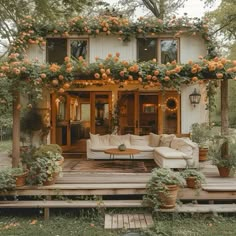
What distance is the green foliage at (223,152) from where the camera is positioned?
5934 millimetres

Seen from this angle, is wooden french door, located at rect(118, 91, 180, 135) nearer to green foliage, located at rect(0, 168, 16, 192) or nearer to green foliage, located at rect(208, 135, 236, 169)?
green foliage, located at rect(208, 135, 236, 169)

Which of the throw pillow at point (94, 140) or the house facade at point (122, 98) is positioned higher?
the house facade at point (122, 98)

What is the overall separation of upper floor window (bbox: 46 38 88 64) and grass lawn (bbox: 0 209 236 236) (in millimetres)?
6159

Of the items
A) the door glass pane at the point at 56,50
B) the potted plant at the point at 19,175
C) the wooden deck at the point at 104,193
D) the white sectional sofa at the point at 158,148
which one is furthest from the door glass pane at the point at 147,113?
the potted plant at the point at 19,175

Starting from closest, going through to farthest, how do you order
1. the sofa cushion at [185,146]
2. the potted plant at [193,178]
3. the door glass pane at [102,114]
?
1. the potted plant at [193,178]
2. the sofa cushion at [185,146]
3. the door glass pane at [102,114]

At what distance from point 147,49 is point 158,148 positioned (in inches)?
153

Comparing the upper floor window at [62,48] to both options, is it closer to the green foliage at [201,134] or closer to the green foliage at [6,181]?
the green foliage at [201,134]

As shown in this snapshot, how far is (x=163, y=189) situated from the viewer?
15.3ft

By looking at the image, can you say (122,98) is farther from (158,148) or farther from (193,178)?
(193,178)

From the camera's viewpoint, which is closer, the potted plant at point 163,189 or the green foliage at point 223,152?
the potted plant at point 163,189

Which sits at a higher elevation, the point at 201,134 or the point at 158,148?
the point at 201,134

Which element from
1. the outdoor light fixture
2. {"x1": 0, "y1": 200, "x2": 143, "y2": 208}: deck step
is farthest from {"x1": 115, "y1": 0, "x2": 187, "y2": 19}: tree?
{"x1": 0, "y1": 200, "x2": 143, "y2": 208}: deck step

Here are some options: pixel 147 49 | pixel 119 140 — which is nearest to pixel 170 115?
pixel 119 140

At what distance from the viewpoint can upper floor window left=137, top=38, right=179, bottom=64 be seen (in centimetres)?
1009
